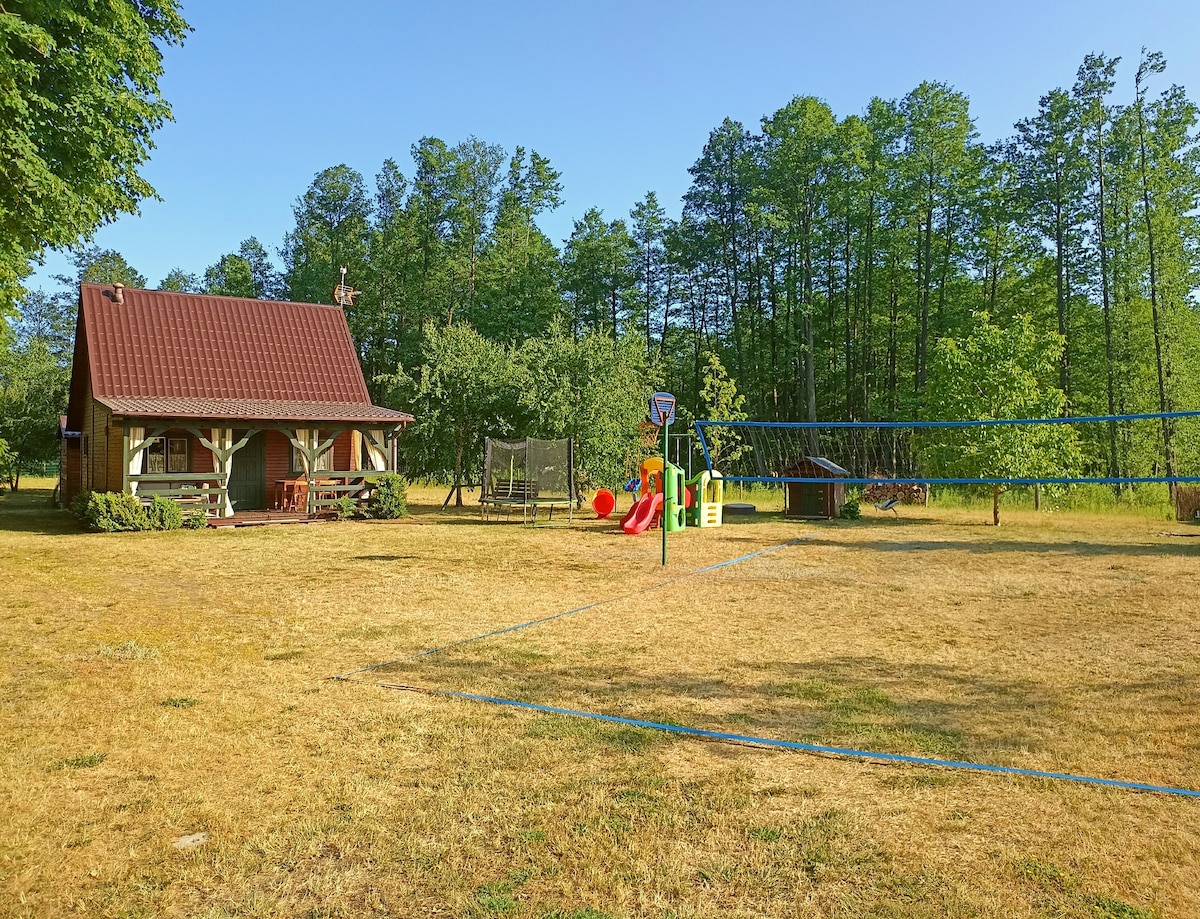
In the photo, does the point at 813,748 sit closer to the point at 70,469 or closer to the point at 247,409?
the point at 247,409

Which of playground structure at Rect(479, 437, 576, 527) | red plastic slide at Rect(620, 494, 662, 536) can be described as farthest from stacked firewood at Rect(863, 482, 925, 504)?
playground structure at Rect(479, 437, 576, 527)

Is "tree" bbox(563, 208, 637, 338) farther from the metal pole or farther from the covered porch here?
the metal pole

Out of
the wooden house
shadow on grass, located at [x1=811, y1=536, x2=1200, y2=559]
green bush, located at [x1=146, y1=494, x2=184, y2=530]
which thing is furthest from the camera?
the wooden house

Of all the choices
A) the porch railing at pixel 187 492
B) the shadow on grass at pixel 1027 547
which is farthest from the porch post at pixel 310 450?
the shadow on grass at pixel 1027 547

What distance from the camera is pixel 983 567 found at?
1150 cm

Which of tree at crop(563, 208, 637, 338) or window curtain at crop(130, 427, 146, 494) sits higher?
tree at crop(563, 208, 637, 338)

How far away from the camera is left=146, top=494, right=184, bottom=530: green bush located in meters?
16.3

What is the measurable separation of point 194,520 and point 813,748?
51.5 feet

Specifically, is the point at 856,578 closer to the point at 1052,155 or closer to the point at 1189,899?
the point at 1189,899

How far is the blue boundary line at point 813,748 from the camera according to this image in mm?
3824

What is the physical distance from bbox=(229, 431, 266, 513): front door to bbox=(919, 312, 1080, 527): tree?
56.7 feet

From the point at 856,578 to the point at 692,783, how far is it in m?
7.24

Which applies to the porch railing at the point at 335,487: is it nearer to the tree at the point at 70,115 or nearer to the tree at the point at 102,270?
the tree at the point at 70,115

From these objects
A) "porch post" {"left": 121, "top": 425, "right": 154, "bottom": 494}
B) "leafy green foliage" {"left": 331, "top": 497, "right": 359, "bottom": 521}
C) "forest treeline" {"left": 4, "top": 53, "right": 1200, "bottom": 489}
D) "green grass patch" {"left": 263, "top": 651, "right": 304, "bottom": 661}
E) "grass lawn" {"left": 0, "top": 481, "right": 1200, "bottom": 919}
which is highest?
"forest treeline" {"left": 4, "top": 53, "right": 1200, "bottom": 489}
